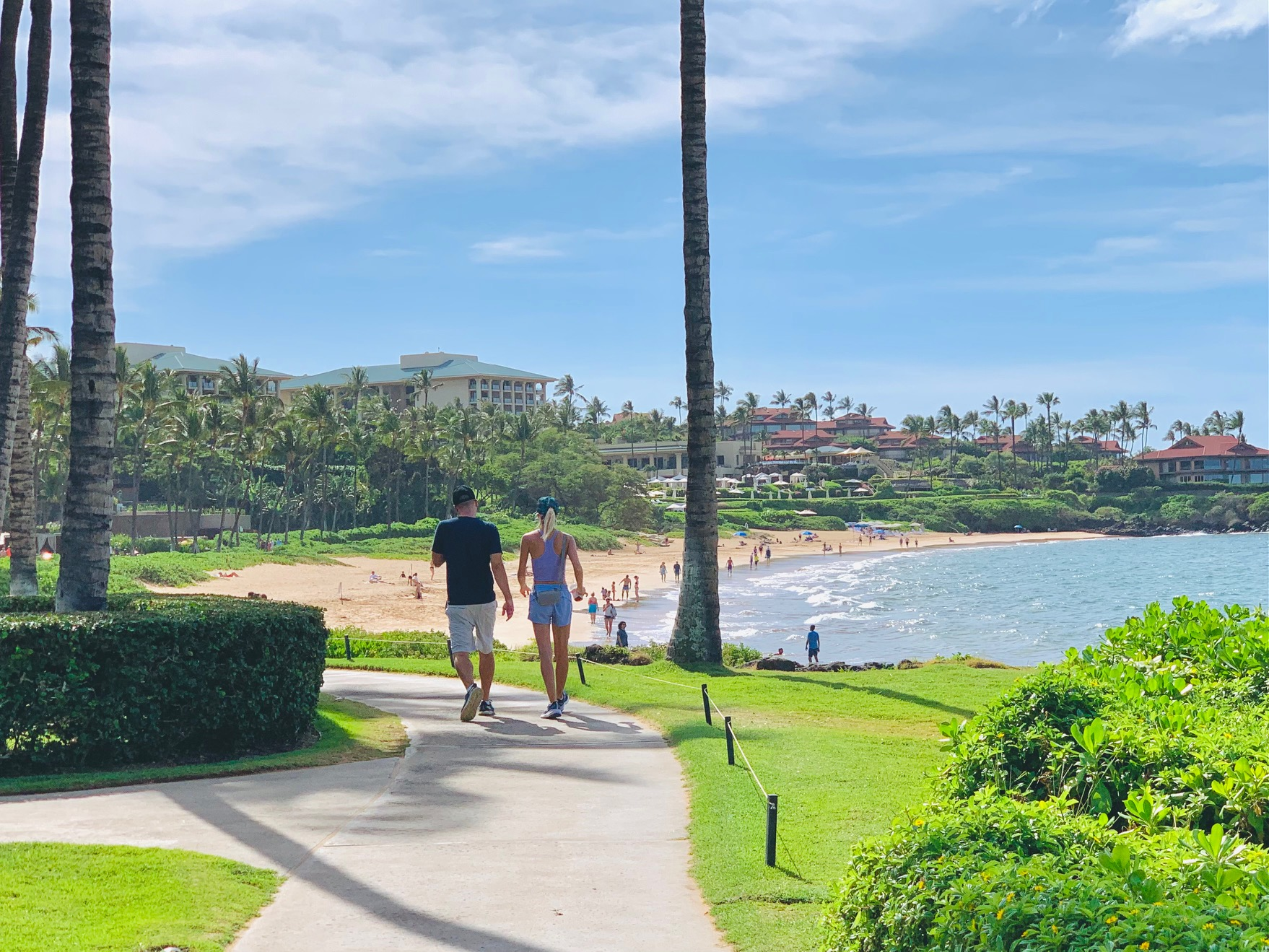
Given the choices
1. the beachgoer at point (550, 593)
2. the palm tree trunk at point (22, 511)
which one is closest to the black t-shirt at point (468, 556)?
the beachgoer at point (550, 593)

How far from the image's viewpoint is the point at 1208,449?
12794 centimetres

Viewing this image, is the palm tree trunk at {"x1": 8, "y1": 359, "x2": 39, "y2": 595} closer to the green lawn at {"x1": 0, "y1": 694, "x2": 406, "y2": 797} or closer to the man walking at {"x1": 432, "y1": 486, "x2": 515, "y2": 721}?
the green lawn at {"x1": 0, "y1": 694, "x2": 406, "y2": 797}

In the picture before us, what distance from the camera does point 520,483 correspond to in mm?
90375

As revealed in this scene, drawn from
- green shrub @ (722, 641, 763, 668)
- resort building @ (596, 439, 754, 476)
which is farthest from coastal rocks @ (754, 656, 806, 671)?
resort building @ (596, 439, 754, 476)

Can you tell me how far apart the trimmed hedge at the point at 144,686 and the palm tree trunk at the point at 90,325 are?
0.80 metres

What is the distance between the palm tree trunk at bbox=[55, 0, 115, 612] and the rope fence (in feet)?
9.46

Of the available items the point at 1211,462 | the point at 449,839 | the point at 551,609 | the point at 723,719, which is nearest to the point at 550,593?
the point at 551,609

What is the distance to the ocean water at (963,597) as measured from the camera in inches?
1544

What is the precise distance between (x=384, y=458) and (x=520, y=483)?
1051 centimetres

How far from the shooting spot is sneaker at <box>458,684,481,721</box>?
959 centimetres

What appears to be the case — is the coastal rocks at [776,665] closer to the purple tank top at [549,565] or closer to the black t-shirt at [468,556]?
the purple tank top at [549,565]

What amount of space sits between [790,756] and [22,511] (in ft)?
39.8


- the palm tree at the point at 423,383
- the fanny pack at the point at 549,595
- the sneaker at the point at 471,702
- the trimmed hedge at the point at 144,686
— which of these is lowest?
the sneaker at the point at 471,702

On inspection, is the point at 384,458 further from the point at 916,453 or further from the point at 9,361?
the point at 916,453
